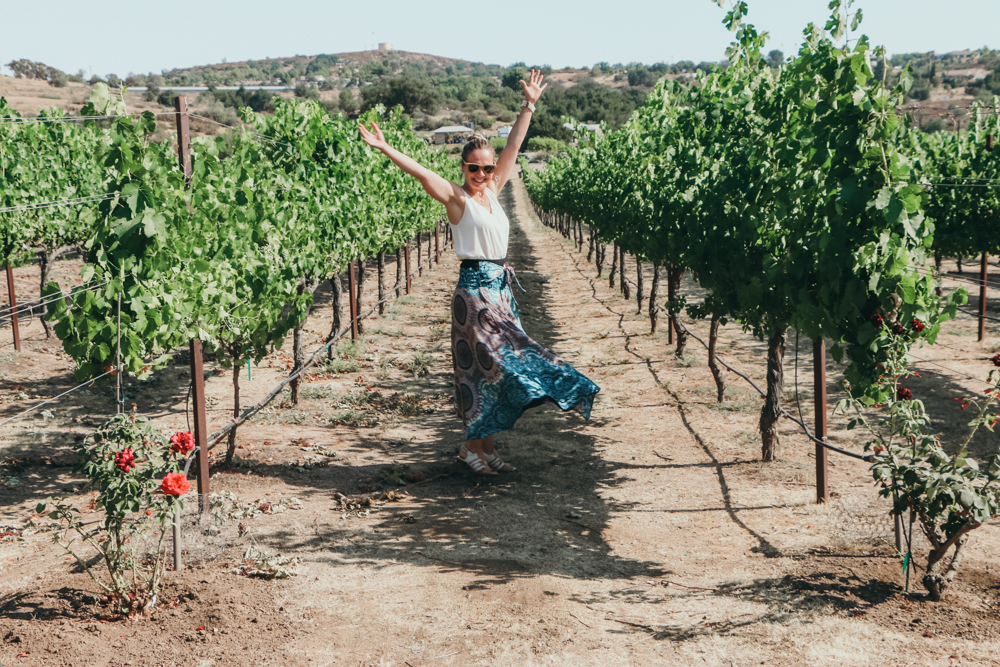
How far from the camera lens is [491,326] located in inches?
205

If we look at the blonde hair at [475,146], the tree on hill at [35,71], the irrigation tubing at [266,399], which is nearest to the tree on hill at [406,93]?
the tree on hill at [35,71]

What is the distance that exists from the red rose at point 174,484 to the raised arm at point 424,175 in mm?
1887

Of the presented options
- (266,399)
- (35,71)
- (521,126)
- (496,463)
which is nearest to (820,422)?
(496,463)

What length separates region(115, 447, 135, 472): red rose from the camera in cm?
356

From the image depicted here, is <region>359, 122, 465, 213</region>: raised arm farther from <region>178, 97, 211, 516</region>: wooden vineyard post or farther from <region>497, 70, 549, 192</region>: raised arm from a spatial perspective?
<region>178, 97, 211, 516</region>: wooden vineyard post

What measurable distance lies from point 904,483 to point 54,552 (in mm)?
4671

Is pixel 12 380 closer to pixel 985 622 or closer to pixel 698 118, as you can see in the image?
pixel 698 118

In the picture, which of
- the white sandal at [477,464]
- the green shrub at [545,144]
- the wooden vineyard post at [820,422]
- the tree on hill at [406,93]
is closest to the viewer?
the wooden vineyard post at [820,422]

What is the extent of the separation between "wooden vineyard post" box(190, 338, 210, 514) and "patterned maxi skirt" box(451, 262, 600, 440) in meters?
1.63

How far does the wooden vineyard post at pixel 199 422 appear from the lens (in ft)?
16.2

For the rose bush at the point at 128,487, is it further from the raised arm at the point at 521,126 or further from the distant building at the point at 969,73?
the distant building at the point at 969,73

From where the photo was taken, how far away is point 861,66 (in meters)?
4.12

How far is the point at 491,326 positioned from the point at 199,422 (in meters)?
1.95

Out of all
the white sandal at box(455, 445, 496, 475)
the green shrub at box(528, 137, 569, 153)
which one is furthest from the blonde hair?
the green shrub at box(528, 137, 569, 153)
